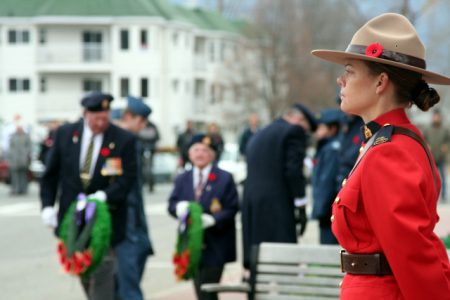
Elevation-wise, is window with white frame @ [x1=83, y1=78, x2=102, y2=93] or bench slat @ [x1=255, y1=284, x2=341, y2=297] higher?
bench slat @ [x1=255, y1=284, x2=341, y2=297]

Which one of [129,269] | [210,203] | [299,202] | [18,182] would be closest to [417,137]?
[210,203]

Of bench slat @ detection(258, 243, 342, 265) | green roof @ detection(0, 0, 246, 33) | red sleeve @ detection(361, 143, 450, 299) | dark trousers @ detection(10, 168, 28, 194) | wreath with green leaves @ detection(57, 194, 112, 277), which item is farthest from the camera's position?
green roof @ detection(0, 0, 246, 33)

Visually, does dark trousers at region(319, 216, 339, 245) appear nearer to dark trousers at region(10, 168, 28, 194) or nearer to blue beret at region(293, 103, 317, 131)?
blue beret at region(293, 103, 317, 131)

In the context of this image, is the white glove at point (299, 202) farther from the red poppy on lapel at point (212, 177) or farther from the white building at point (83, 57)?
the white building at point (83, 57)

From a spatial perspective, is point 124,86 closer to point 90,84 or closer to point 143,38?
point 90,84

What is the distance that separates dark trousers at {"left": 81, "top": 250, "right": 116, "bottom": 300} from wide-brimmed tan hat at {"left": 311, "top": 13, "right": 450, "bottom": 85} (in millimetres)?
4197

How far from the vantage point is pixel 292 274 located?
7.05 meters

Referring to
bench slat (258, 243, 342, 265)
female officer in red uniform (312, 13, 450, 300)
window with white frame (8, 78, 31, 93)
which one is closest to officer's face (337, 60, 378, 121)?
female officer in red uniform (312, 13, 450, 300)

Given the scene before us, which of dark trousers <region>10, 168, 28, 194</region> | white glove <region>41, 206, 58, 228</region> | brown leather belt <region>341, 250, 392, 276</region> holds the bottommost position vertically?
dark trousers <region>10, 168, 28, 194</region>

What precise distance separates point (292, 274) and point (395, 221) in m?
3.12

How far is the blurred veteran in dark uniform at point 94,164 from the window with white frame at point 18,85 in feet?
211

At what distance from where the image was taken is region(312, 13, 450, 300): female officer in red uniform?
3998mm

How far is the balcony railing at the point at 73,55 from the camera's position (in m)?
72.0

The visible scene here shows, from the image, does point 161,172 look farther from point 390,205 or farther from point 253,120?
point 390,205
